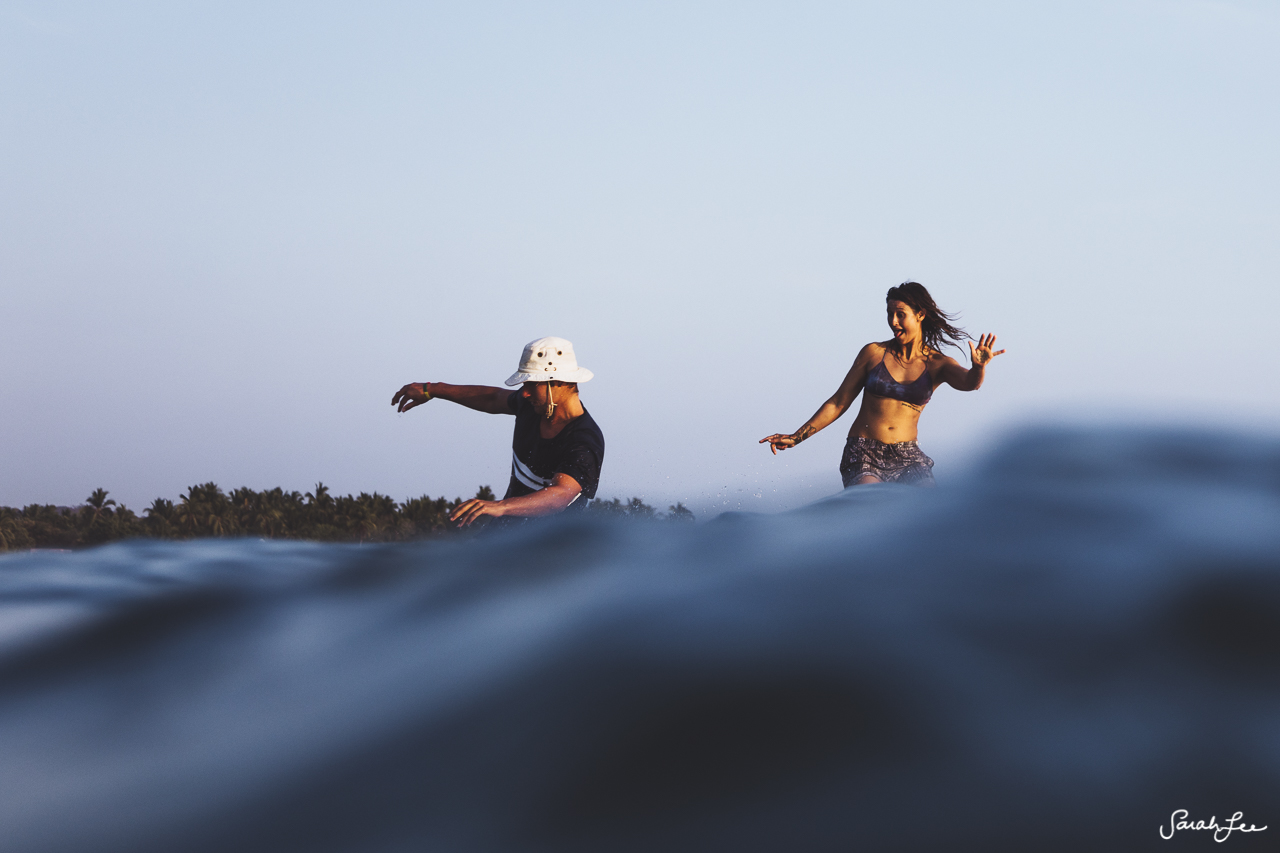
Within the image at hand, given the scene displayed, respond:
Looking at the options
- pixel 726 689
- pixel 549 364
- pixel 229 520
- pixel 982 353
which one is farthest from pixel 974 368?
pixel 229 520

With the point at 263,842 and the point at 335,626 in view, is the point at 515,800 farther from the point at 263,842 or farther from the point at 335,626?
the point at 335,626

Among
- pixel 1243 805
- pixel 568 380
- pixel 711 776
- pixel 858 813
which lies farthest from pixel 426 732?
pixel 568 380

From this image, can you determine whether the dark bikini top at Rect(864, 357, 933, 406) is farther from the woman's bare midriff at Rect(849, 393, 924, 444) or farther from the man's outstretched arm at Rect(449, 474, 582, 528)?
the man's outstretched arm at Rect(449, 474, 582, 528)

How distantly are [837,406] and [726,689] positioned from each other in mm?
5546

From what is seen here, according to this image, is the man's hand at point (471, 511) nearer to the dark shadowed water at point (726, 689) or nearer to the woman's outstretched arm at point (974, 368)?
the dark shadowed water at point (726, 689)

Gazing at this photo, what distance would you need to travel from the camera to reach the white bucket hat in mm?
6129

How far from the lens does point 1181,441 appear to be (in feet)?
12.0

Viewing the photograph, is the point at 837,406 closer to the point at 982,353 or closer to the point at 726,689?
the point at 982,353

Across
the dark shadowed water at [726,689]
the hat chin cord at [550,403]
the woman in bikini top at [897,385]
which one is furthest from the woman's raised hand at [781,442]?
the dark shadowed water at [726,689]

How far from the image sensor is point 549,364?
615 cm

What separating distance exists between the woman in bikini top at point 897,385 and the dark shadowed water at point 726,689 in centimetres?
390

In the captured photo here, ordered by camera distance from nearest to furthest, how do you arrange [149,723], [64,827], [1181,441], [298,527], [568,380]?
[64,827] → [149,723] → [1181,441] → [568,380] → [298,527]

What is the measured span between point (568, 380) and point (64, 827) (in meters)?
3.87
